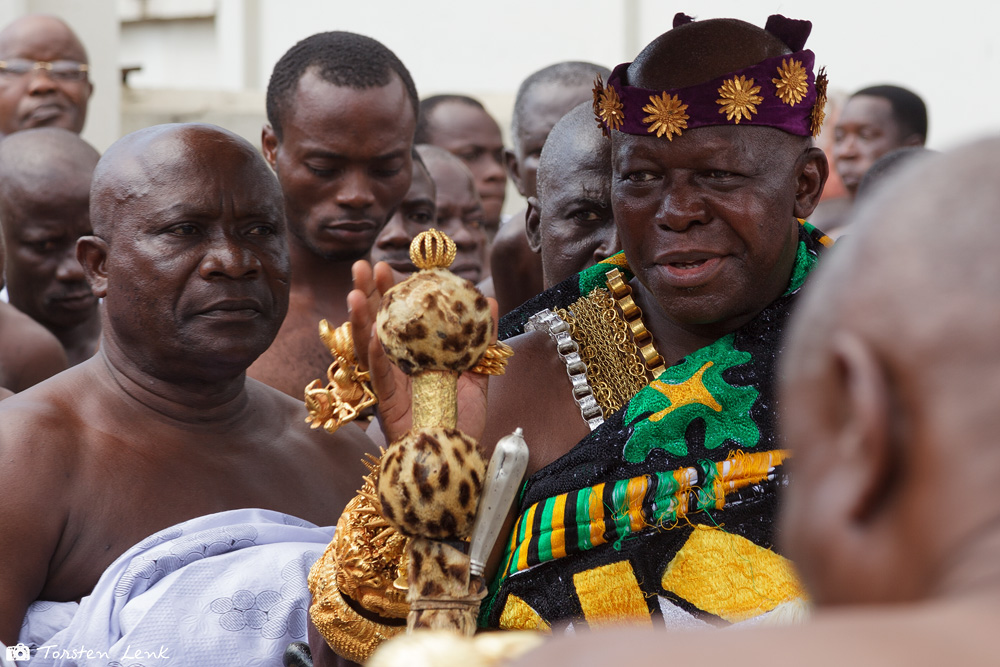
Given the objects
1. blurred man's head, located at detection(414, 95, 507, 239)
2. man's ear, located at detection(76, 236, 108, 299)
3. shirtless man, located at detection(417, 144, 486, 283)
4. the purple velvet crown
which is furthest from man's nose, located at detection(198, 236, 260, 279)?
blurred man's head, located at detection(414, 95, 507, 239)

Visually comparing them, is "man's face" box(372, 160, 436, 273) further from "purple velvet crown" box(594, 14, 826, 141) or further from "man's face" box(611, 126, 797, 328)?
"man's face" box(611, 126, 797, 328)

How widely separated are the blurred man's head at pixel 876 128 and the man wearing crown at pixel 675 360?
188 inches

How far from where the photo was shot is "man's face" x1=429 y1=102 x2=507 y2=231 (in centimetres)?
709

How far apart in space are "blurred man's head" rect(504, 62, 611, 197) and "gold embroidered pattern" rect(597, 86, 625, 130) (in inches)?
97.7

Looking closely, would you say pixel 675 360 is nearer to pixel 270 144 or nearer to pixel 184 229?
pixel 184 229

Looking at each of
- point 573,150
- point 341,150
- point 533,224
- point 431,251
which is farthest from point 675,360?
point 341,150

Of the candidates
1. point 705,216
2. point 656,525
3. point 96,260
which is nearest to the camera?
point 656,525

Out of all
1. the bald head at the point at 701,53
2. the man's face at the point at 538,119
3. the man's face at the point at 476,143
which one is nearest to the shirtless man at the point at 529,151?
the man's face at the point at 538,119

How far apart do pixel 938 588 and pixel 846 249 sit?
0.27 metres

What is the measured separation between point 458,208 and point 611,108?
301 cm

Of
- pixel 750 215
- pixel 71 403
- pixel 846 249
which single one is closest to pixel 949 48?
pixel 750 215

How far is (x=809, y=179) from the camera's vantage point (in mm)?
2883

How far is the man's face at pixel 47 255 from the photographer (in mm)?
4676

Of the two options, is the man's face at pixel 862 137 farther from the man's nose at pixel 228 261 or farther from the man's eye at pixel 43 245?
the man's nose at pixel 228 261
